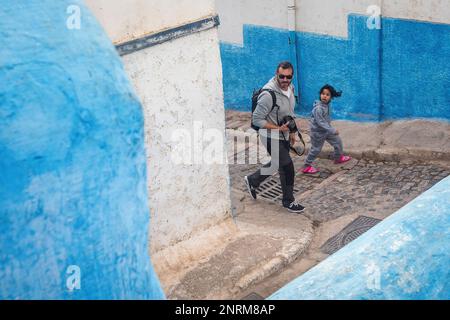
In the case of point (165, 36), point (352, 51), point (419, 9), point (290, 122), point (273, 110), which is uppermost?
point (165, 36)

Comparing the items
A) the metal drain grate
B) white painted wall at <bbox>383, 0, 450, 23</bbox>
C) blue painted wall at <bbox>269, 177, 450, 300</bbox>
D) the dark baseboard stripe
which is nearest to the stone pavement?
the metal drain grate

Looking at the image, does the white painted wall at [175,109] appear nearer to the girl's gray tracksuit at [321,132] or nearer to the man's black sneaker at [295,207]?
the man's black sneaker at [295,207]

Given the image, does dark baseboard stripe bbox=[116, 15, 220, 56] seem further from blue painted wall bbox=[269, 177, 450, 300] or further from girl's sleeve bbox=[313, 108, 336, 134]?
blue painted wall bbox=[269, 177, 450, 300]

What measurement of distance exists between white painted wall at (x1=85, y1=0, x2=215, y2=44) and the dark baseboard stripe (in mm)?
44

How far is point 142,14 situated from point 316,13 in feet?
14.8

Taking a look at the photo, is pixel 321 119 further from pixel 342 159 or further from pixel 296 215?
pixel 296 215

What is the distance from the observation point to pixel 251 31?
33.7 ft

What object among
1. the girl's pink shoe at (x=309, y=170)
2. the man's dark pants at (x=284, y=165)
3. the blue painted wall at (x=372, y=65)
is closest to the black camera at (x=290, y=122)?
the man's dark pants at (x=284, y=165)

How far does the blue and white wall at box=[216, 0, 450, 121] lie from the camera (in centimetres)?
832

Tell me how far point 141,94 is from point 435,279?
3.27 metres

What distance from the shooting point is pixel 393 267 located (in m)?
2.73

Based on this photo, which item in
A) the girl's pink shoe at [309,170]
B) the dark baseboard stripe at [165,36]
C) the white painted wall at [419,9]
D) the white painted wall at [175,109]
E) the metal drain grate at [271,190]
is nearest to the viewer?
the dark baseboard stripe at [165,36]

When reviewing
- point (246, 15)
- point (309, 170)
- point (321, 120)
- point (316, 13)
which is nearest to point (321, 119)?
point (321, 120)

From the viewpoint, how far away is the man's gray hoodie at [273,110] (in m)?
6.86
